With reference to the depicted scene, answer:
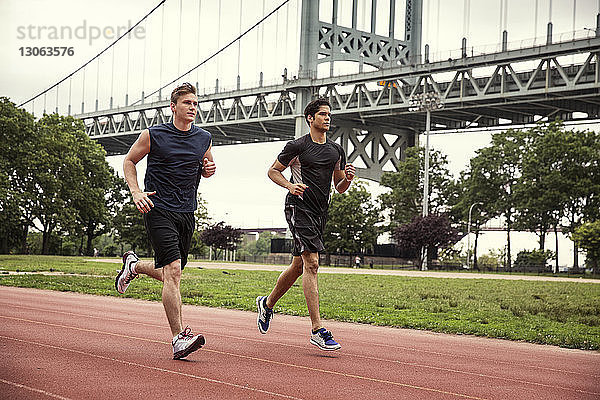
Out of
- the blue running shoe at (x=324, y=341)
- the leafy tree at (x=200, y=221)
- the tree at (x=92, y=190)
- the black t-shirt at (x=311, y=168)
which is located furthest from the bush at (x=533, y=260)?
the blue running shoe at (x=324, y=341)

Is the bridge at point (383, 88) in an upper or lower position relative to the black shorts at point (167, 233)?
upper

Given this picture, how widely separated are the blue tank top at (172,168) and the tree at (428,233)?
53.6 m

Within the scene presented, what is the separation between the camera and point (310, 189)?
7.39m

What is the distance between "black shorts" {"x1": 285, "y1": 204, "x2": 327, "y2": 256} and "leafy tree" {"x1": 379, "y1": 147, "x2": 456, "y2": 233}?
69.0 metres

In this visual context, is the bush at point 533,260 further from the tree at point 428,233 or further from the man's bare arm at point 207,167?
the man's bare arm at point 207,167

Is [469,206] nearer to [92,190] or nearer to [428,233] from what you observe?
[428,233]

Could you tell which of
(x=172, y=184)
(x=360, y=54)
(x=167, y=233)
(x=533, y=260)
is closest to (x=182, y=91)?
(x=172, y=184)

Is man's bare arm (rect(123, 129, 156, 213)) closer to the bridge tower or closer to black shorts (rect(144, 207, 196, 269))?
black shorts (rect(144, 207, 196, 269))

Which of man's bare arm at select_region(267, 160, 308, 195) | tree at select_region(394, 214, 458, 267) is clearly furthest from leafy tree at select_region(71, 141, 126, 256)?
man's bare arm at select_region(267, 160, 308, 195)

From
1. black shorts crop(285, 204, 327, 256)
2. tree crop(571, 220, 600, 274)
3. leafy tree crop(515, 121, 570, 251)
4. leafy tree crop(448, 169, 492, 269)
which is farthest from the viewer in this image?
leafy tree crop(448, 169, 492, 269)

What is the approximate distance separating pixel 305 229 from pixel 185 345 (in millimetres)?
1861

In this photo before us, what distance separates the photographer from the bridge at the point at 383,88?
6194 cm

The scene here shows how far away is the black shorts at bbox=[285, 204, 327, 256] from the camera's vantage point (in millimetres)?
7258

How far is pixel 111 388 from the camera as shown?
480 centimetres
